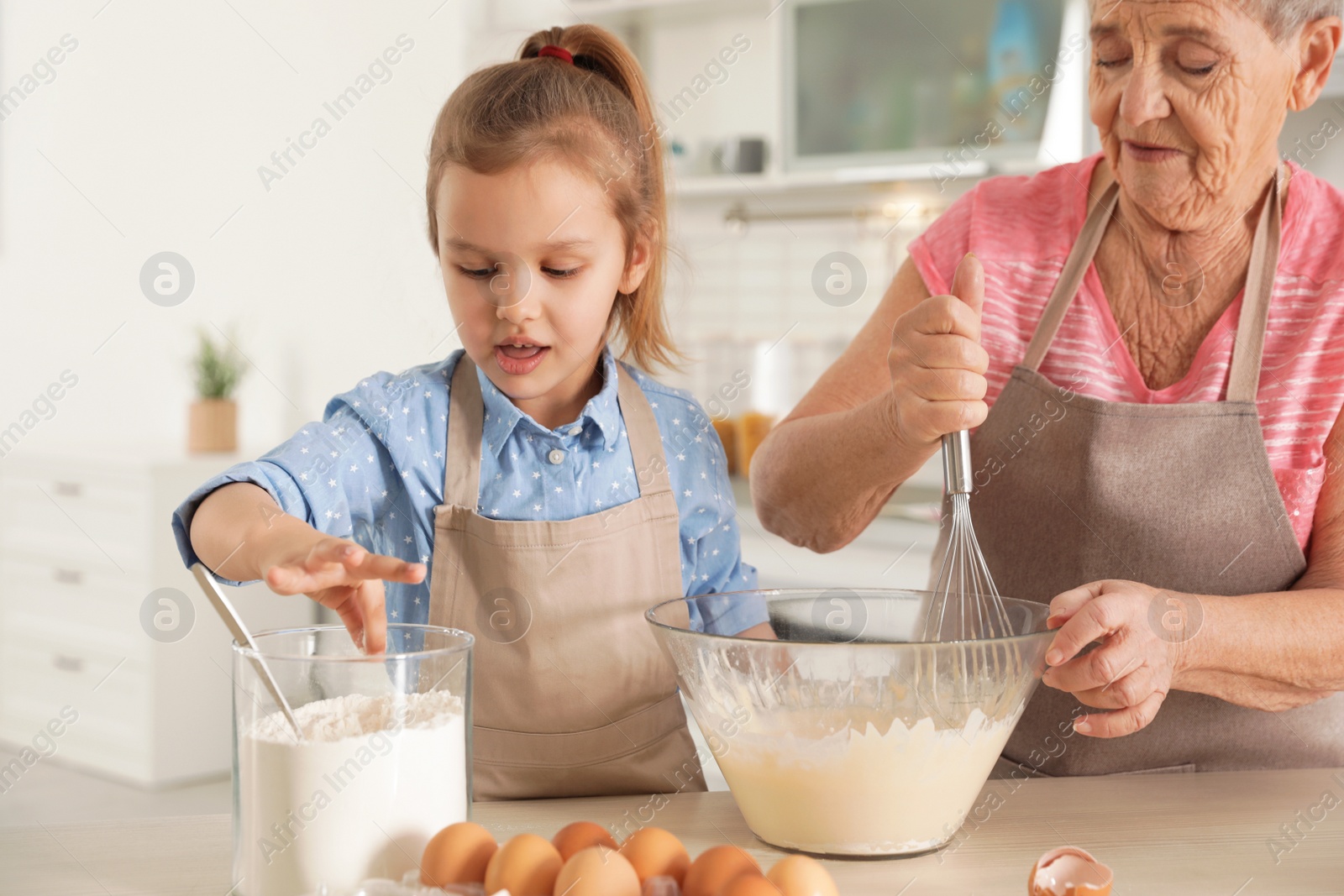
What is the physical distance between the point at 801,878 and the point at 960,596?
0.99 ft

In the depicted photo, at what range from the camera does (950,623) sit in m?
0.83

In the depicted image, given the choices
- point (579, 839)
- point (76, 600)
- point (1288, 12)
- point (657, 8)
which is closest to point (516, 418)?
point (579, 839)

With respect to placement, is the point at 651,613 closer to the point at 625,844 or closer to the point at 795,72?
the point at 625,844

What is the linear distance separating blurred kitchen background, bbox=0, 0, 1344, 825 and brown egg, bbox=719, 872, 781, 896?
178cm

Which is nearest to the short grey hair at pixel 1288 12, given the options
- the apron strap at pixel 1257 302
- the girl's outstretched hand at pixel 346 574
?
the apron strap at pixel 1257 302

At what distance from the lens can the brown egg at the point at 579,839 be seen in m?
0.59

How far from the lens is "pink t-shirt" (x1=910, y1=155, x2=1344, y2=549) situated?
96 cm

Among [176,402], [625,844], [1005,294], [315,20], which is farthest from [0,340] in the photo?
[625,844]

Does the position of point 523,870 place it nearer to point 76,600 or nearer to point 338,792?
point 338,792

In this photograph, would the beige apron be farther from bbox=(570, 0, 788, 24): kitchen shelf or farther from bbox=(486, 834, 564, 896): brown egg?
bbox=(570, 0, 788, 24): kitchen shelf

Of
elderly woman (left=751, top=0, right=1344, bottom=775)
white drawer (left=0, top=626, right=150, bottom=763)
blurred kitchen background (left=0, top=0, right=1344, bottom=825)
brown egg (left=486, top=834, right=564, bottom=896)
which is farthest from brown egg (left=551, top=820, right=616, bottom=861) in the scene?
white drawer (left=0, top=626, right=150, bottom=763)

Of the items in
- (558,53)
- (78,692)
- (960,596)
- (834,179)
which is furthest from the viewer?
(78,692)

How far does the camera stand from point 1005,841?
717mm

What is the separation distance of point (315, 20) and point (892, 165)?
5.81 ft
